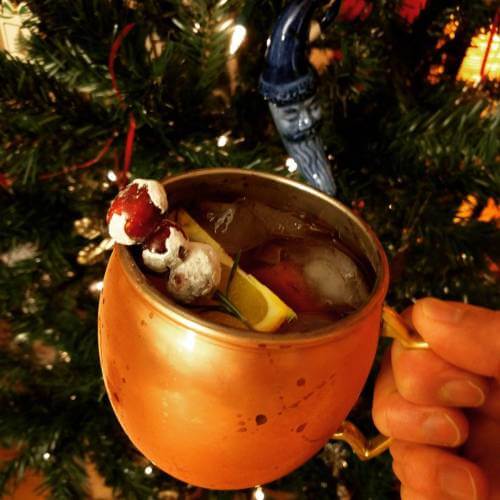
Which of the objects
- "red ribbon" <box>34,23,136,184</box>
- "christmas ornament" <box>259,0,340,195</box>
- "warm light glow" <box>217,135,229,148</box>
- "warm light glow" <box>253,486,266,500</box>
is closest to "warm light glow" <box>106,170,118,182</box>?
"red ribbon" <box>34,23,136,184</box>

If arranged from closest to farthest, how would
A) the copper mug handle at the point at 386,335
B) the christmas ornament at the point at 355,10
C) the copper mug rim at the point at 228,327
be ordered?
1. the copper mug rim at the point at 228,327
2. the copper mug handle at the point at 386,335
3. the christmas ornament at the point at 355,10

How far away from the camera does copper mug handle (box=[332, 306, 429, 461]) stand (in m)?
0.36

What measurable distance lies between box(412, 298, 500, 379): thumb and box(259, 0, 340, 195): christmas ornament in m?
0.13

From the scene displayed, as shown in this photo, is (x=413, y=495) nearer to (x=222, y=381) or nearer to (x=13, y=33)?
(x=222, y=381)

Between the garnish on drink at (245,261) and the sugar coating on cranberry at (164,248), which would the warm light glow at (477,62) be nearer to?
the garnish on drink at (245,261)

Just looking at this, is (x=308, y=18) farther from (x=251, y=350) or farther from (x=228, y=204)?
(x=251, y=350)

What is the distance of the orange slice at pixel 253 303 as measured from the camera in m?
0.31

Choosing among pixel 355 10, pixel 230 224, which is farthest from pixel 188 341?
pixel 355 10

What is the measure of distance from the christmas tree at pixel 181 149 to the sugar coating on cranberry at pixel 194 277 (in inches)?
9.5

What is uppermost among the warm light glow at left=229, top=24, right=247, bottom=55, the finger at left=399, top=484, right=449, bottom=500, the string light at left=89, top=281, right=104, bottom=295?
the warm light glow at left=229, top=24, right=247, bottom=55

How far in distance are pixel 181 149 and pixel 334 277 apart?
0.25 meters

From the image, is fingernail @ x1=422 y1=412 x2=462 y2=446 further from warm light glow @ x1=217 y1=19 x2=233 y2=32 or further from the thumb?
warm light glow @ x1=217 y1=19 x2=233 y2=32

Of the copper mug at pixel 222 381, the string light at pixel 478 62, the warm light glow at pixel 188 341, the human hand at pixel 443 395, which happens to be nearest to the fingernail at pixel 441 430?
the human hand at pixel 443 395

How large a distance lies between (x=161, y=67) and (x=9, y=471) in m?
0.59
